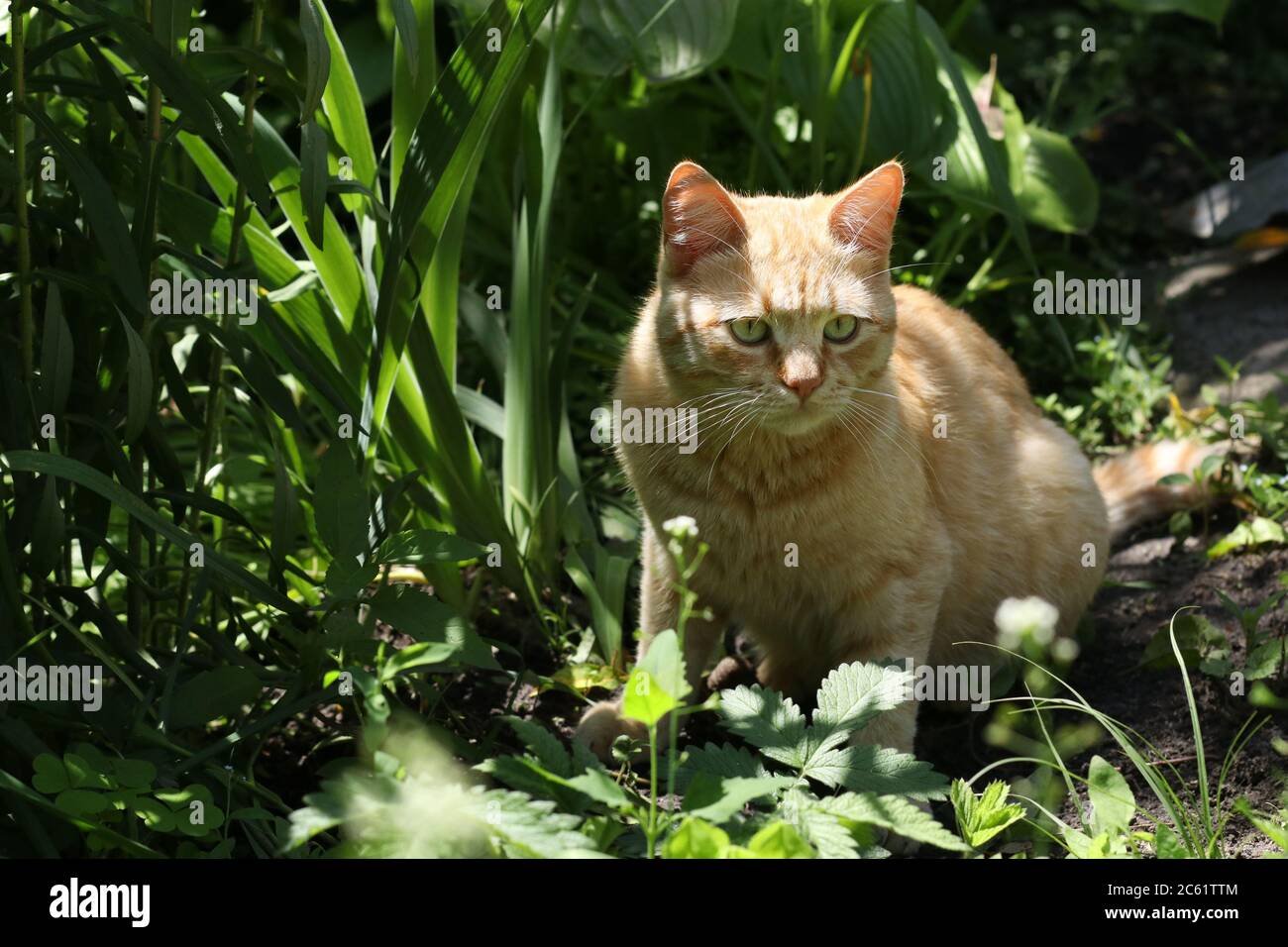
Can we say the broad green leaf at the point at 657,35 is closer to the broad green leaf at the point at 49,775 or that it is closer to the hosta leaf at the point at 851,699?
the hosta leaf at the point at 851,699

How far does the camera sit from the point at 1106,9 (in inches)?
206

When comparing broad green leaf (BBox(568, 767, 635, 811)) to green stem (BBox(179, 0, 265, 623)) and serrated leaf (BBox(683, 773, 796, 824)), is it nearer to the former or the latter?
serrated leaf (BBox(683, 773, 796, 824))

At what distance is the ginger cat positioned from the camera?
82.8 inches

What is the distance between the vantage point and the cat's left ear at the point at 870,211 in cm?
214

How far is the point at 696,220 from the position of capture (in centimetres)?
214

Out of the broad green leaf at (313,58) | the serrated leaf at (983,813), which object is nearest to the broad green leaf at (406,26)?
the broad green leaf at (313,58)

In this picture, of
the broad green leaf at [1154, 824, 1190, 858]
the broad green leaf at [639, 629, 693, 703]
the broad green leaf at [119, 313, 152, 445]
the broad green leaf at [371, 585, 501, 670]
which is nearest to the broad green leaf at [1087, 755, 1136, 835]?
the broad green leaf at [1154, 824, 1190, 858]

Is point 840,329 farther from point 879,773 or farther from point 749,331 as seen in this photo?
point 879,773

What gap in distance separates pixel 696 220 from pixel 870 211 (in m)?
0.30

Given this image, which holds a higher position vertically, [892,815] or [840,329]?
[840,329]

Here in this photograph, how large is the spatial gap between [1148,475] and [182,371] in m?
2.12

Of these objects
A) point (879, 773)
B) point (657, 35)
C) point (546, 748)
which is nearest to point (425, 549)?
point (546, 748)
